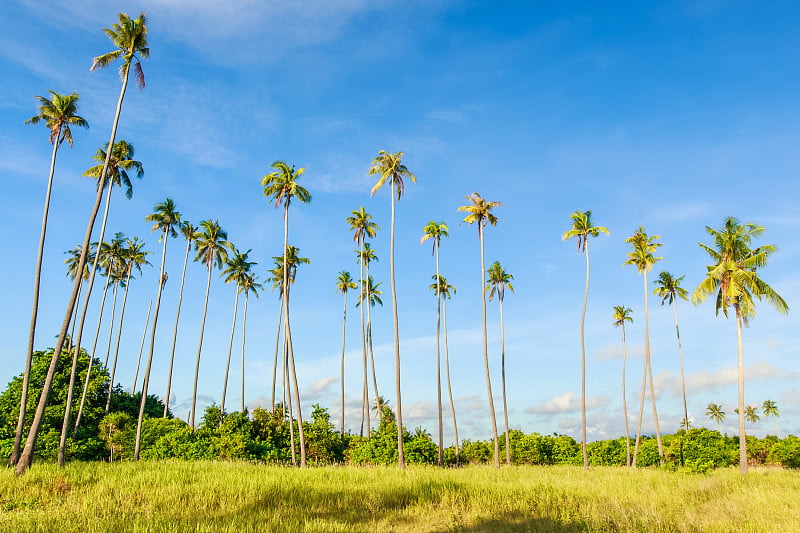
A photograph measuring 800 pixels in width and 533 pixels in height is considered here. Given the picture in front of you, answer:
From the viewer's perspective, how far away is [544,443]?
4916 centimetres

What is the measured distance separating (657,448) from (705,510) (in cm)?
3550

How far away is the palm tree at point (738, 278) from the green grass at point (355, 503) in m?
14.6

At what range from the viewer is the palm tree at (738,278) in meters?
31.1

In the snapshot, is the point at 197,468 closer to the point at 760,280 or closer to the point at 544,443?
the point at 760,280

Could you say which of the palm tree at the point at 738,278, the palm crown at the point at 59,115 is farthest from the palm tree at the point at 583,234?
the palm crown at the point at 59,115

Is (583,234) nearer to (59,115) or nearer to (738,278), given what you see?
(738,278)

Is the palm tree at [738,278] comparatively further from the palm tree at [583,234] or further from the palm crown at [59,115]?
the palm crown at [59,115]

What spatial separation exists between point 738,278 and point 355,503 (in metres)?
29.0

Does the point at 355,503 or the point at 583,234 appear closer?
the point at 355,503

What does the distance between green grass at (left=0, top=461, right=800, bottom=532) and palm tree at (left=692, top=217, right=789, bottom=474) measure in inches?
576

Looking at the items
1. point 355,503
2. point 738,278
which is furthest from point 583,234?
point 355,503

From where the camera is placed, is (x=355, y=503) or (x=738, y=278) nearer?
(x=355, y=503)

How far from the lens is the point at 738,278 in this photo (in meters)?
31.6

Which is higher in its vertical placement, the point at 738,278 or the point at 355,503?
the point at 738,278
